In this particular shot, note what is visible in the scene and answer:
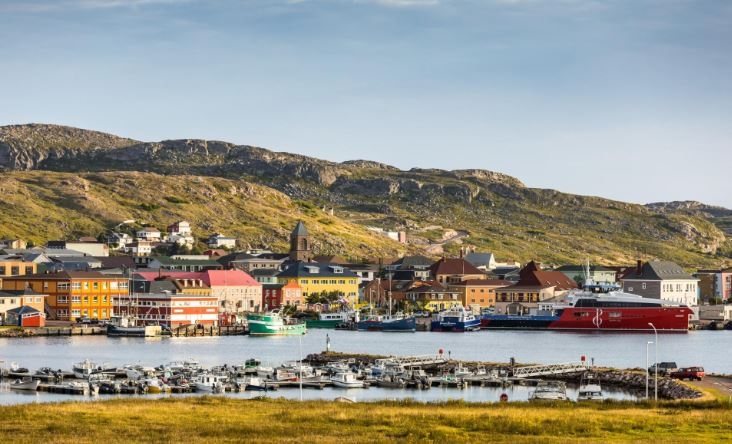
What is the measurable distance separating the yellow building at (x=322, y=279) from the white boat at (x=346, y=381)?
293 ft

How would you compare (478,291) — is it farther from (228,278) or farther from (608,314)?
(228,278)

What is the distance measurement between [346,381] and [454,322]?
70.6m

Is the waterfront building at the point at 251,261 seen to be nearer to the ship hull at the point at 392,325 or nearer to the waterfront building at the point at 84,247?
the waterfront building at the point at 84,247

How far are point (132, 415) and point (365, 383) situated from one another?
30655 millimetres

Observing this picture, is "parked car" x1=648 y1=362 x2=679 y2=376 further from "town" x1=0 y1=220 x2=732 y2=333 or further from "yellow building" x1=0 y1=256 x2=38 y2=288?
"yellow building" x1=0 y1=256 x2=38 y2=288

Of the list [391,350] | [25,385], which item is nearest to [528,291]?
[391,350]

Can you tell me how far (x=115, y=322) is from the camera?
132m

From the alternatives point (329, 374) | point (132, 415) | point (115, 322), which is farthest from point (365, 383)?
point (115, 322)

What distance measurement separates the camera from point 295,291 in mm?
168500

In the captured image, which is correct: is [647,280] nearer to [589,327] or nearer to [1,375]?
[589,327]

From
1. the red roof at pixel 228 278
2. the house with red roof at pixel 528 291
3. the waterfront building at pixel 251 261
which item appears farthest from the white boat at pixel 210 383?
the waterfront building at pixel 251 261

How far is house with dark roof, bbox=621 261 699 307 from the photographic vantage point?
17100 centimetres

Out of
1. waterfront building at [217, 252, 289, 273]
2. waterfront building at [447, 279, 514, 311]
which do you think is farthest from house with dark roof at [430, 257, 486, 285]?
waterfront building at [217, 252, 289, 273]

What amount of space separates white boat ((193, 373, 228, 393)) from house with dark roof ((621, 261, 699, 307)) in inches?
4063
